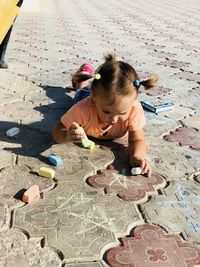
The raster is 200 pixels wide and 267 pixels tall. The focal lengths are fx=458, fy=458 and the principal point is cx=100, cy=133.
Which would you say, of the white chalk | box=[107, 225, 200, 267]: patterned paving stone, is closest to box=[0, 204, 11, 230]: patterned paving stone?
box=[107, 225, 200, 267]: patterned paving stone

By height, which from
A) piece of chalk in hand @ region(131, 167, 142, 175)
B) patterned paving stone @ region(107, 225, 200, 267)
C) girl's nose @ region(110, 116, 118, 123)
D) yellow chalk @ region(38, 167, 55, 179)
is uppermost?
girl's nose @ region(110, 116, 118, 123)

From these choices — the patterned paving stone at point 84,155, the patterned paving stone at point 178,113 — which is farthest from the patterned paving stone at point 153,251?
the patterned paving stone at point 178,113

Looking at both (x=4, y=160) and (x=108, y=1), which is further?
(x=108, y=1)

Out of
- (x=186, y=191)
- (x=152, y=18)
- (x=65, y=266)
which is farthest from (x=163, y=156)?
(x=152, y=18)

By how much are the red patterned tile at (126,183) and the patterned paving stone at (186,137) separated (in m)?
0.52

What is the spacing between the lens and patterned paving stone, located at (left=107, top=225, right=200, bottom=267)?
1.61 metres

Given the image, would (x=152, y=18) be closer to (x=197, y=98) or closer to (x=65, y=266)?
→ (x=197, y=98)

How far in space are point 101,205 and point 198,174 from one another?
24.3 inches

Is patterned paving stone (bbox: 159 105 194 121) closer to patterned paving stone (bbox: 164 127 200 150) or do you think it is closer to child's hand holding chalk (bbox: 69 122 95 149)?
patterned paving stone (bbox: 164 127 200 150)

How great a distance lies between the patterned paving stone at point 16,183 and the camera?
195 cm

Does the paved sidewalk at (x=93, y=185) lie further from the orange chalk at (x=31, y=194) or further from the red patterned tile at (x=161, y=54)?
the red patterned tile at (x=161, y=54)

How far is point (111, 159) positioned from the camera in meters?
2.44

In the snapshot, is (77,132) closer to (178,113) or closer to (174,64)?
(178,113)

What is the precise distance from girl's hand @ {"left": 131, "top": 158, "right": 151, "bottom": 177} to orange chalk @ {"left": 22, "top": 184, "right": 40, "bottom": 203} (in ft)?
1.81
